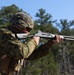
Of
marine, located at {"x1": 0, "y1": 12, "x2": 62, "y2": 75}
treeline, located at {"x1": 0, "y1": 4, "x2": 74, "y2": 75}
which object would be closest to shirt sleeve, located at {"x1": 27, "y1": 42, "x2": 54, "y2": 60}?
marine, located at {"x1": 0, "y1": 12, "x2": 62, "y2": 75}

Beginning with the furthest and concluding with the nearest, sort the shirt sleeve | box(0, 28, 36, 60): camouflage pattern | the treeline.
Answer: the treeline → the shirt sleeve → box(0, 28, 36, 60): camouflage pattern

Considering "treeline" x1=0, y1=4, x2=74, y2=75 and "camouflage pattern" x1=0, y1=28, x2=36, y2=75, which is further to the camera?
"treeline" x1=0, y1=4, x2=74, y2=75

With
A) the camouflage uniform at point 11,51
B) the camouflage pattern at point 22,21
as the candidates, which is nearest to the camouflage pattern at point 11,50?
the camouflage uniform at point 11,51

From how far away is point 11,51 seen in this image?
2.89 m

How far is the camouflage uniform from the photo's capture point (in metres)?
2.88

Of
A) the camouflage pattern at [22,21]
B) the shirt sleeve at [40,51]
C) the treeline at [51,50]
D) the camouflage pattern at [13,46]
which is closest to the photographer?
the camouflage pattern at [13,46]

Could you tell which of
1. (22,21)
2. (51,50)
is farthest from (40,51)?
(51,50)

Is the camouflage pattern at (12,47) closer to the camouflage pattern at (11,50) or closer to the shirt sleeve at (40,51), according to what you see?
the camouflage pattern at (11,50)

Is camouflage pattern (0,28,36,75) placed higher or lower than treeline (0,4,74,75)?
lower

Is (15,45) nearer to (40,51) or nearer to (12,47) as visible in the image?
(12,47)

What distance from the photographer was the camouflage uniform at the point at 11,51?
2.88 meters

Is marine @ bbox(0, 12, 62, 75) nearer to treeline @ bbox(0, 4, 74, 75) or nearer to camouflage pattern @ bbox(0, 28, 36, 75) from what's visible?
camouflage pattern @ bbox(0, 28, 36, 75)

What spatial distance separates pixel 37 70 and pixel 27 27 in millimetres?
39132

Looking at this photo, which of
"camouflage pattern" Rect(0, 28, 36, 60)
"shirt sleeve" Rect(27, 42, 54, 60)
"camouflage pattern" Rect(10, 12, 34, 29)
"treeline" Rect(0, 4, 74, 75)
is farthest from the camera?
"treeline" Rect(0, 4, 74, 75)
